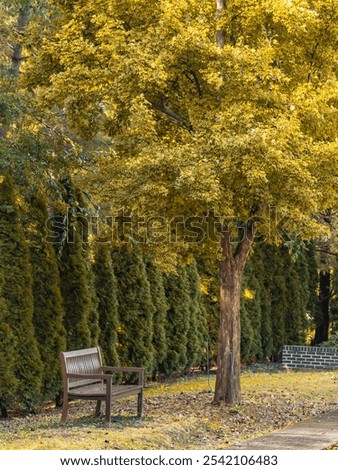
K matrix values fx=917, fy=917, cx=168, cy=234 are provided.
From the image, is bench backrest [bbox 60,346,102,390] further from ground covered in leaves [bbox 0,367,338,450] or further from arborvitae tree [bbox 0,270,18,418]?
arborvitae tree [bbox 0,270,18,418]

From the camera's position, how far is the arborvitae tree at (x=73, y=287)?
49.9ft

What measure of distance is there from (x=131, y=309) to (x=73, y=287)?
236 cm

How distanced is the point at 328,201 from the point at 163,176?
9.27 ft

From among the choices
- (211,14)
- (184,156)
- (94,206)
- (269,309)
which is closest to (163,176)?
(184,156)

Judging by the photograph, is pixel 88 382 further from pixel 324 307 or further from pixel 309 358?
pixel 324 307

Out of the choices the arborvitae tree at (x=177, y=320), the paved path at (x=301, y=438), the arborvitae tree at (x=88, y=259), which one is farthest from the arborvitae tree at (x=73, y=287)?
the paved path at (x=301, y=438)

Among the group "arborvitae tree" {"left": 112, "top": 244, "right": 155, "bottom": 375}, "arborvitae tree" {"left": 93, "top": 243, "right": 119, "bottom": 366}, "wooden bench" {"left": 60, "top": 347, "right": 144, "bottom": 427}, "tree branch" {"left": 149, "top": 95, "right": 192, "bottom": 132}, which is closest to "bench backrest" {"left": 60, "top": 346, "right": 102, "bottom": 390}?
"wooden bench" {"left": 60, "top": 347, "right": 144, "bottom": 427}

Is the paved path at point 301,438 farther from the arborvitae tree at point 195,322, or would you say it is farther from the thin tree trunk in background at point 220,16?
the arborvitae tree at point 195,322

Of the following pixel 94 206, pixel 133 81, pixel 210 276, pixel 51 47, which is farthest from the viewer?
pixel 210 276

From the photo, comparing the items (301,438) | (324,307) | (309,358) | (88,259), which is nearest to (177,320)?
(309,358)

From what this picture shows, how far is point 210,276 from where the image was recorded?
22047 mm

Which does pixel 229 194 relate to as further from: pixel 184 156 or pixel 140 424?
pixel 140 424

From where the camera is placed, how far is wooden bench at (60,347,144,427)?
11.3 m

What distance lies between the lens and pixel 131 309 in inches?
685
